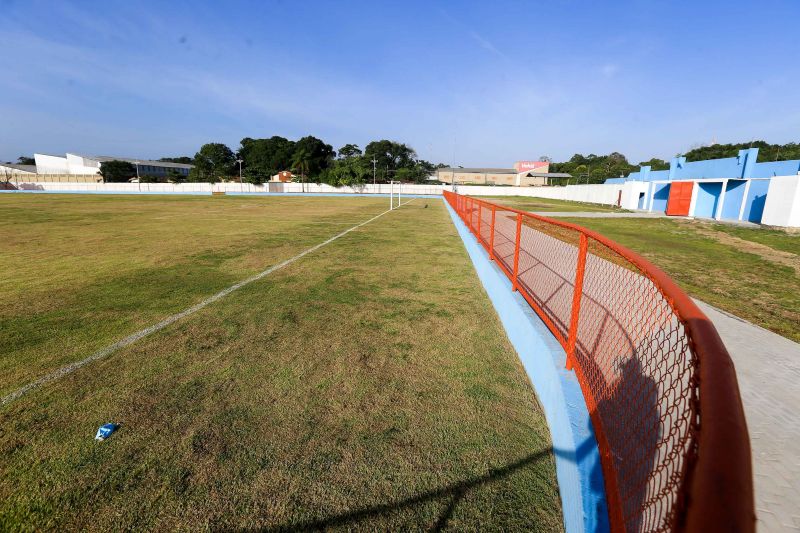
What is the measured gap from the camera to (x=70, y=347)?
3887mm

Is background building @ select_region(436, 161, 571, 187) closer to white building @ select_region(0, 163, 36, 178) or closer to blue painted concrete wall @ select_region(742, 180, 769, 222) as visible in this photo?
blue painted concrete wall @ select_region(742, 180, 769, 222)

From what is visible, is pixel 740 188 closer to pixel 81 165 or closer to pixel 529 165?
pixel 529 165

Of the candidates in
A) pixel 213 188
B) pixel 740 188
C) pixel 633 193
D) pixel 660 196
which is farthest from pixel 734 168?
pixel 213 188

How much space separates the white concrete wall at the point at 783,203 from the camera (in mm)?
17516

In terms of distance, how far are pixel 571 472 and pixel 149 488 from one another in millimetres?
2446

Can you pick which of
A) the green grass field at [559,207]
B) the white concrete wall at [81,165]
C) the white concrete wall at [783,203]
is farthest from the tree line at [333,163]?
the white concrete wall at [783,203]

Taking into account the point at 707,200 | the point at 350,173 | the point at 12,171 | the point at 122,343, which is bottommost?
the point at 122,343

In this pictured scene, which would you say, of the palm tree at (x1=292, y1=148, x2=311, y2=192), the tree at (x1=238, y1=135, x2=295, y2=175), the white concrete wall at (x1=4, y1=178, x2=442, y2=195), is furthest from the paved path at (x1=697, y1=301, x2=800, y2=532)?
the tree at (x1=238, y1=135, x2=295, y2=175)

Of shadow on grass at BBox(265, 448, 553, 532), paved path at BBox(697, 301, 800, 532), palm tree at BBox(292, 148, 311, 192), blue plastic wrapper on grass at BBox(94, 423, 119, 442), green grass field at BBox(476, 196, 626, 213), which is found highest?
palm tree at BBox(292, 148, 311, 192)

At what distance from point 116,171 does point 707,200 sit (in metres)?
105

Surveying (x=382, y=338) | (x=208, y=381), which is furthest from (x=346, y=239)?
(x=208, y=381)

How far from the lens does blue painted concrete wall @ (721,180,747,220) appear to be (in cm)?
2227

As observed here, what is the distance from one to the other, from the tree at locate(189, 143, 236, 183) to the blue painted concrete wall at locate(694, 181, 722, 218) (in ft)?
303

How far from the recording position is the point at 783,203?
59.5ft
